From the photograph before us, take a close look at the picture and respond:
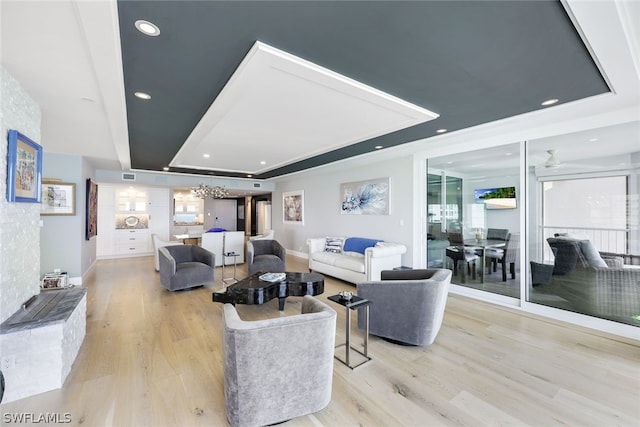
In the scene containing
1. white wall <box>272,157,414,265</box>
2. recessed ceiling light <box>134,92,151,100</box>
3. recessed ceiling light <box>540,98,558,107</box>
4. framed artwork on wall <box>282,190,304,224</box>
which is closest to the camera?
recessed ceiling light <box>134,92,151,100</box>

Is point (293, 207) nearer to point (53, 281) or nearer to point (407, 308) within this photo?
point (53, 281)

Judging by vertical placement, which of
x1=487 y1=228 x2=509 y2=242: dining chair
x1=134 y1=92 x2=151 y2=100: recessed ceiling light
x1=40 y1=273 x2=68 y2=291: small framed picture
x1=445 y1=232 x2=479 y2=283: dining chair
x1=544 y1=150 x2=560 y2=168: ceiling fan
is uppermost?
x1=134 y1=92 x2=151 y2=100: recessed ceiling light

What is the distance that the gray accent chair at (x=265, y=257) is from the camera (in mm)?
5304

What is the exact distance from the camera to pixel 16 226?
2309 millimetres

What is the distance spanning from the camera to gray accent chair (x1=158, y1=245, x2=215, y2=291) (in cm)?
448

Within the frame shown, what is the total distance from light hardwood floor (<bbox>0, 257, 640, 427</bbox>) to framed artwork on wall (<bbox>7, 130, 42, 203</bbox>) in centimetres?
156

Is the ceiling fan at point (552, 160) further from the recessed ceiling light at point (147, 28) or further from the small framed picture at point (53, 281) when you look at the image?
the small framed picture at point (53, 281)

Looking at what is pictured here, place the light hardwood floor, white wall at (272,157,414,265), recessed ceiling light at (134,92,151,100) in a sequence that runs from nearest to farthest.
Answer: the light hardwood floor, recessed ceiling light at (134,92,151,100), white wall at (272,157,414,265)

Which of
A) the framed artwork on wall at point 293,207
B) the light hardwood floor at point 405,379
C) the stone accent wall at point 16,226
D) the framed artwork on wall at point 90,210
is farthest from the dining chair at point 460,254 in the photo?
the framed artwork on wall at point 90,210

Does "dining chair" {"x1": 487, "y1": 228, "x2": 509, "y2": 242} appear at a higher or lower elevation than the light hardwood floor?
higher

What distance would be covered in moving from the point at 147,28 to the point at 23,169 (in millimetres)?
1860

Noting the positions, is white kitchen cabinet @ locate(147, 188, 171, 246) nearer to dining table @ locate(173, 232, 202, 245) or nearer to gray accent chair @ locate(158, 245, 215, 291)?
dining table @ locate(173, 232, 202, 245)

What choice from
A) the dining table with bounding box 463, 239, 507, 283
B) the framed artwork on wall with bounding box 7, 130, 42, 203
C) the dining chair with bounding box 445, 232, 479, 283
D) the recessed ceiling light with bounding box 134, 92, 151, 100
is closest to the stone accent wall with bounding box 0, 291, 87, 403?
the framed artwork on wall with bounding box 7, 130, 42, 203

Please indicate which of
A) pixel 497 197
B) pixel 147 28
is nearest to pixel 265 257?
pixel 497 197
